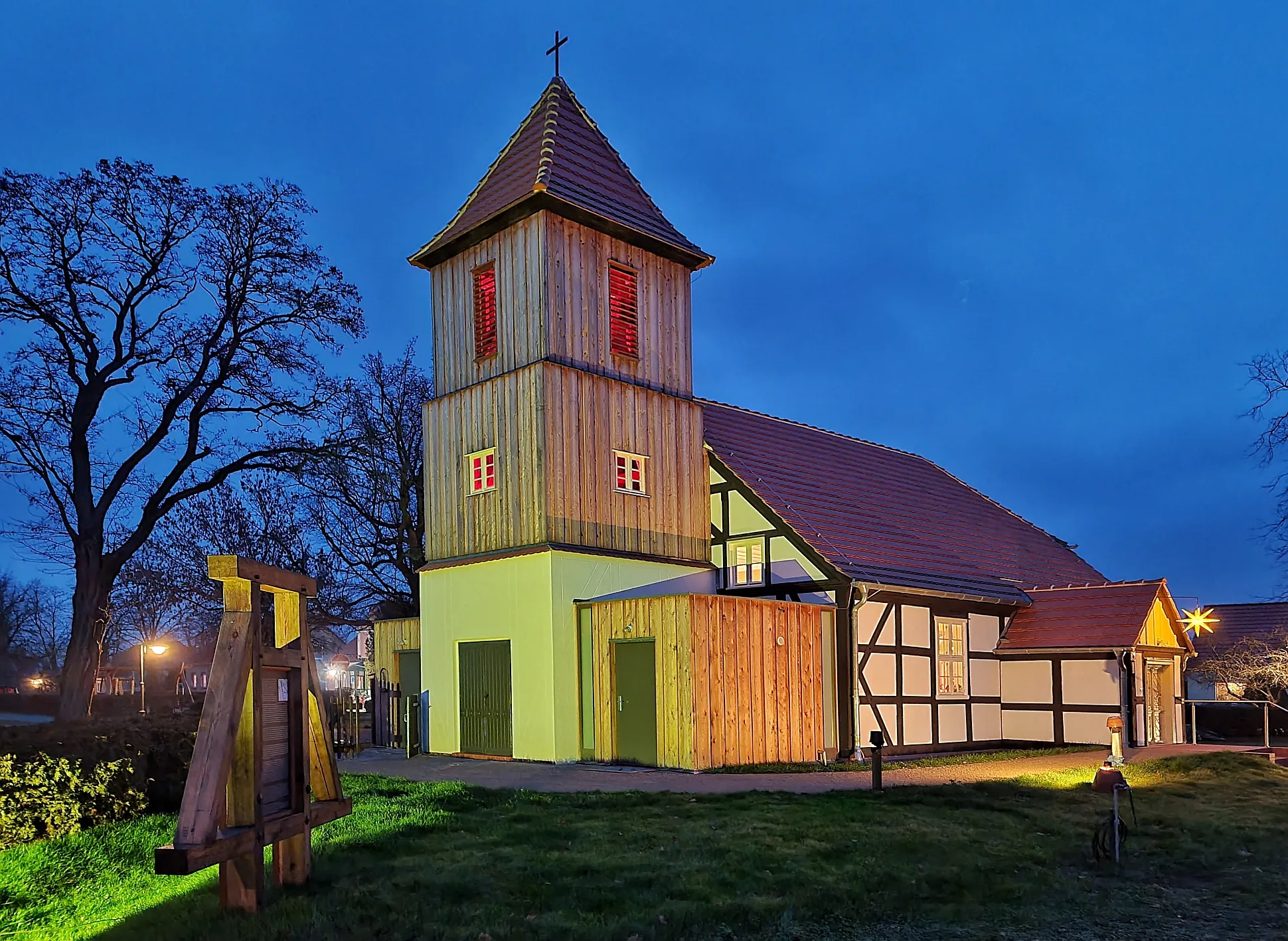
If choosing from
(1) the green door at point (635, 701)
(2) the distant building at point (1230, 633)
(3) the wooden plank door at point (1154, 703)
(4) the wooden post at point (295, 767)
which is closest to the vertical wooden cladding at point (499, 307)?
(1) the green door at point (635, 701)

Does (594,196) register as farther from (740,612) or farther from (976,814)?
(976,814)

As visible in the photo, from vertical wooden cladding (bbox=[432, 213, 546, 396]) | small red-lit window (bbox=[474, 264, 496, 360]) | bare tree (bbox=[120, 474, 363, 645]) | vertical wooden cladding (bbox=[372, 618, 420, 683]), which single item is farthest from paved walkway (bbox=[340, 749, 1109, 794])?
bare tree (bbox=[120, 474, 363, 645])

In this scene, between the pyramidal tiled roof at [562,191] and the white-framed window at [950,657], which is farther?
the white-framed window at [950,657]

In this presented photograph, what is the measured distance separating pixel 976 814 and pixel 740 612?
611 cm

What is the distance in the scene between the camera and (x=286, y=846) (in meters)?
8.39

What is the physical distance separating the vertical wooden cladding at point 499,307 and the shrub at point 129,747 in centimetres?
889

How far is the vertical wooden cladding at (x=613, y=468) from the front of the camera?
18.9m

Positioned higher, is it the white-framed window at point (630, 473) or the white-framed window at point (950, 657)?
the white-framed window at point (630, 473)

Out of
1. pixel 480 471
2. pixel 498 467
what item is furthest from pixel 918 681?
pixel 480 471

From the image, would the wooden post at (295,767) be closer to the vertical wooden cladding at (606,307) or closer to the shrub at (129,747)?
the shrub at (129,747)

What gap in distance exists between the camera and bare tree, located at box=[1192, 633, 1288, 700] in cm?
2177

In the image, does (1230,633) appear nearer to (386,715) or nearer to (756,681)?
(756,681)

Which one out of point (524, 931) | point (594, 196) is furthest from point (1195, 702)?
point (524, 931)

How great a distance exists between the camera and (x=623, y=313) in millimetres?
20594
